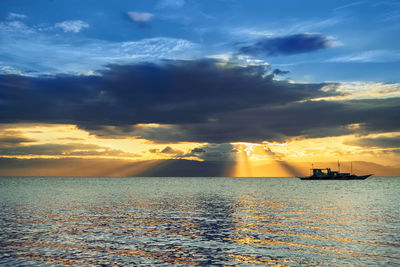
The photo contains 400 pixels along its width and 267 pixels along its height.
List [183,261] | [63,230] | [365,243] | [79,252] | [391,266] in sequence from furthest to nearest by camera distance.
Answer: [63,230] < [365,243] < [79,252] < [183,261] < [391,266]

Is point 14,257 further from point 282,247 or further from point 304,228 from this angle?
point 304,228

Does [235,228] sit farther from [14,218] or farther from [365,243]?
[14,218]

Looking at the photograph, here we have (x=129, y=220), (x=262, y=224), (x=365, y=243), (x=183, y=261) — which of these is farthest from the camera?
(x=129, y=220)

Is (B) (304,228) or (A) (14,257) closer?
(A) (14,257)

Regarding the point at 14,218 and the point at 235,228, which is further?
the point at 14,218

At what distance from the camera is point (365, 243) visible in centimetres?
3881

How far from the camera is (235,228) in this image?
163 feet

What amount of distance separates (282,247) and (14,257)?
25.9 m

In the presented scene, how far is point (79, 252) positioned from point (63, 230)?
14.1 meters

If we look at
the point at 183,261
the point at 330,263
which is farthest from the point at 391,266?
the point at 183,261

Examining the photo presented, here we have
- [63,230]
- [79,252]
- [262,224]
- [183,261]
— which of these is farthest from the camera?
[262,224]

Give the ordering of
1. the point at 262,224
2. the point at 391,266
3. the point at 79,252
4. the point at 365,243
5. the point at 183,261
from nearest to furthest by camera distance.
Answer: the point at 391,266
the point at 183,261
the point at 79,252
the point at 365,243
the point at 262,224

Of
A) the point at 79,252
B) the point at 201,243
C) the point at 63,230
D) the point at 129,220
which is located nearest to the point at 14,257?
the point at 79,252

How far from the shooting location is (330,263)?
101ft
